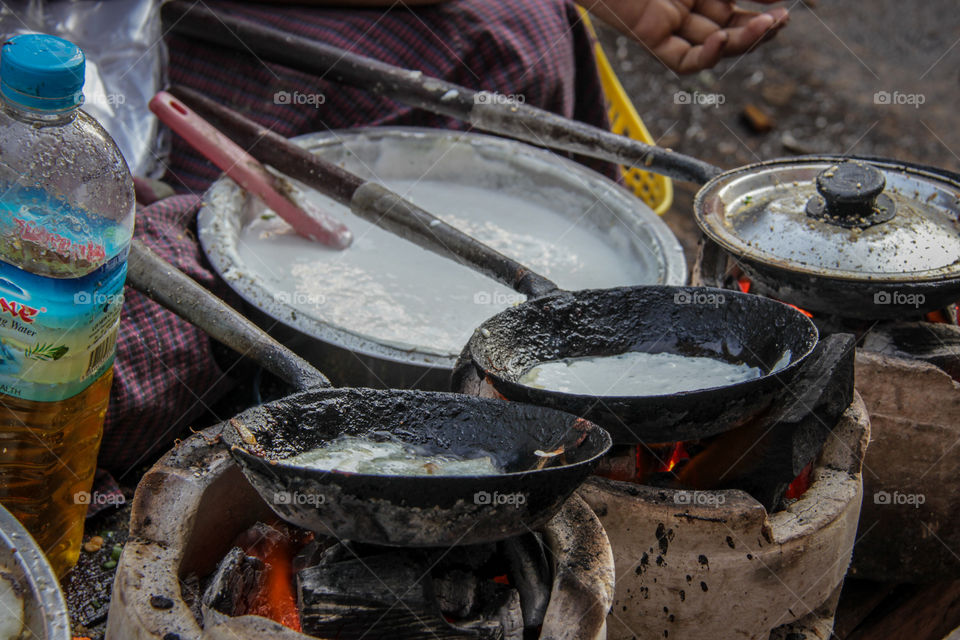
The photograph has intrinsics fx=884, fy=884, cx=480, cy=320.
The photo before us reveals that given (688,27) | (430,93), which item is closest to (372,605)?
(430,93)

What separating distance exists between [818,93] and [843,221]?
5.21 metres

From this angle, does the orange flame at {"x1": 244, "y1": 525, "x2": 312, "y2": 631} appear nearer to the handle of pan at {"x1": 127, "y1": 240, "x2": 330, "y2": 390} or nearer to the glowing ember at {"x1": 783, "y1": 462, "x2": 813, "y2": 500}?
the handle of pan at {"x1": 127, "y1": 240, "x2": 330, "y2": 390}

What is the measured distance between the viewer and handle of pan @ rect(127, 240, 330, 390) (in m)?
1.73

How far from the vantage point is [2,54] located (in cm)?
153

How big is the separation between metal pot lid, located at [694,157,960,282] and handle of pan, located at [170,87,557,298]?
0.54m

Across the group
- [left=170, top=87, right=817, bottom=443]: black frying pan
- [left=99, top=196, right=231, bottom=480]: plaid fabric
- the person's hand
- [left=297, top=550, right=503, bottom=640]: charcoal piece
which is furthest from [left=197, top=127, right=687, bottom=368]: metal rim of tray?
[left=297, top=550, right=503, bottom=640]: charcoal piece

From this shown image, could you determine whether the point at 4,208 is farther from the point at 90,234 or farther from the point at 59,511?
the point at 59,511

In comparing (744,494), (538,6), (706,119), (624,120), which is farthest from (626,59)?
(744,494)

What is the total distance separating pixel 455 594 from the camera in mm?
1447

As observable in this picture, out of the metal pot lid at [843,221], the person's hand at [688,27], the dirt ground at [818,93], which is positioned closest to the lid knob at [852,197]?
the metal pot lid at [843,221]

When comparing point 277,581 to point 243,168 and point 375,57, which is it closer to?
point 243,168

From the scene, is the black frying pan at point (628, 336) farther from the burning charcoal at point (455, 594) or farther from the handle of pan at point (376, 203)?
the burning charcoal at point (455, 594)

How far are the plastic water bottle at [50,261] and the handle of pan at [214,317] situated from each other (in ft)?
0.64

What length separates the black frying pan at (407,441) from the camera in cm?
128
